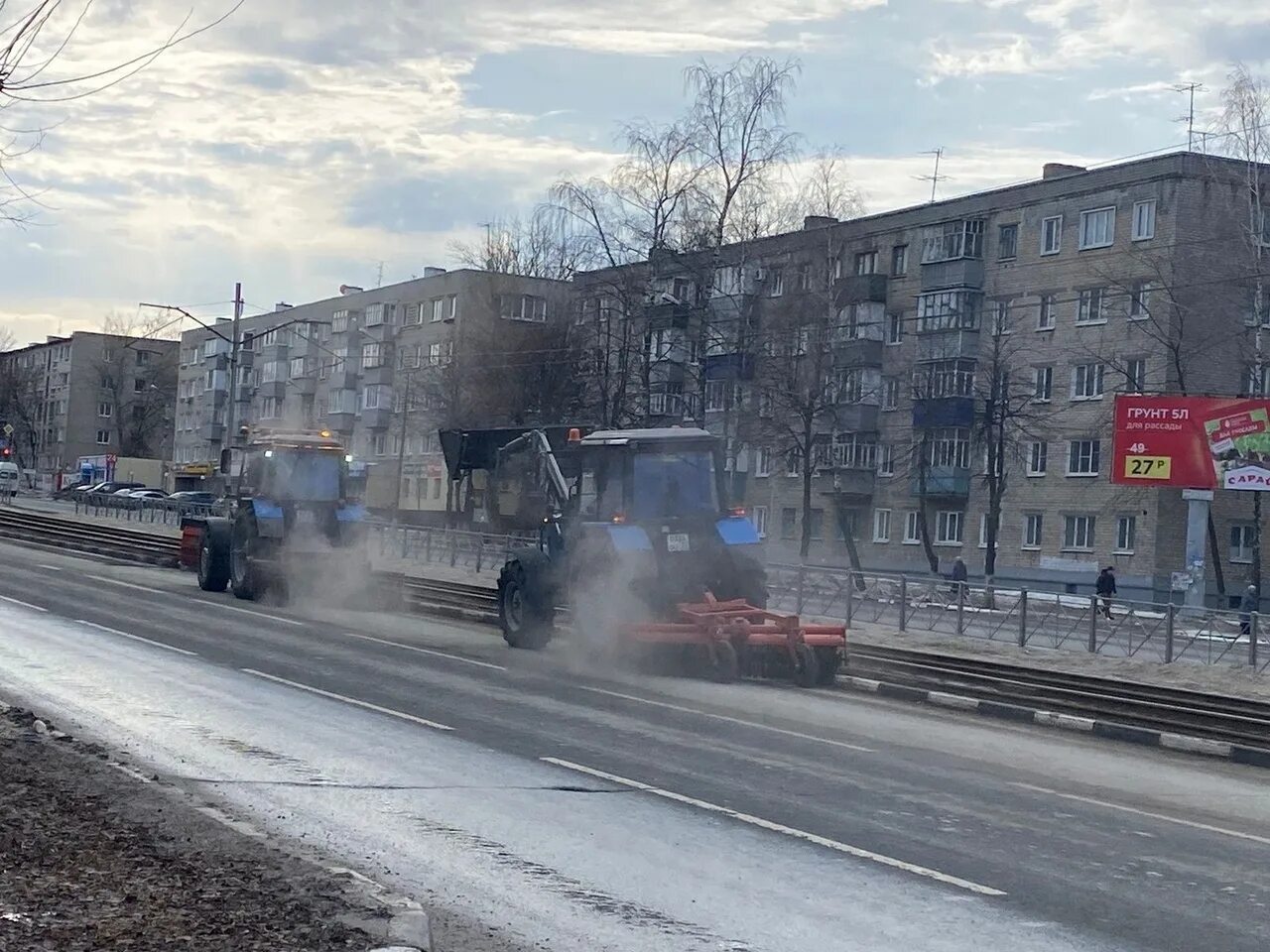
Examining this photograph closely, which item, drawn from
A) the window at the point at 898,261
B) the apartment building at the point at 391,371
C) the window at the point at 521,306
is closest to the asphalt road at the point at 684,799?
the apartment building at the point at 391,371

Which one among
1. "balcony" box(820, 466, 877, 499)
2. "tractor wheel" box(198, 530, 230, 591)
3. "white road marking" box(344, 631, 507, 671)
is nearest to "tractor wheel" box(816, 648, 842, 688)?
"white road marking" box(344, 631, 507, 671)

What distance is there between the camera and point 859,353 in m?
55.3

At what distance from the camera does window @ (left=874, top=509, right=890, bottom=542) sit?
190 feet

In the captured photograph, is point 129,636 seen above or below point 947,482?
below

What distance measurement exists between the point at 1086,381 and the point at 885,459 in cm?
891

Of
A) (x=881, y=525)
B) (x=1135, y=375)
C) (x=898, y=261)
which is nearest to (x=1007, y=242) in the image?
(x=898, y=261)

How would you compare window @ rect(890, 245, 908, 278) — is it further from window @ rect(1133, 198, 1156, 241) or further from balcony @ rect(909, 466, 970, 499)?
window @ rect(1133, 198, 1156, 241)

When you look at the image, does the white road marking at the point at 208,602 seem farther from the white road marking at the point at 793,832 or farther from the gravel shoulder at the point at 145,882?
the gravel shoulder at the point at 145,882

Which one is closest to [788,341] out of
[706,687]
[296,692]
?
[706,687]

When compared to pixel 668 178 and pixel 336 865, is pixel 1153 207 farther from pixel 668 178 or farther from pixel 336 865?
pixel 336 865

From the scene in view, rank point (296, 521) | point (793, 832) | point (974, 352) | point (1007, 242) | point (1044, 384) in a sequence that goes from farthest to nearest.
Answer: point (1007, 242), point (974, 352), point (1044, 384), point (296, 521), point (793, 832)

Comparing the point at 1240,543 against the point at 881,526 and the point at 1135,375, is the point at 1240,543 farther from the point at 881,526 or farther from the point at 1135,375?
the point at 881,526

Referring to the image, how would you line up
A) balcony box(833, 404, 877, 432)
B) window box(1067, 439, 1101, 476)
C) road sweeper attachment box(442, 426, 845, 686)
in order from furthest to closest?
balcony box(833, 404, 877, 432)
window box(1067, 439, 1101, 476)
road sweeper attachment box(442, 426, 845, 686)

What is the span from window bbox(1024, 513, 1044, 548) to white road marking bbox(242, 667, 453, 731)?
128 ft
